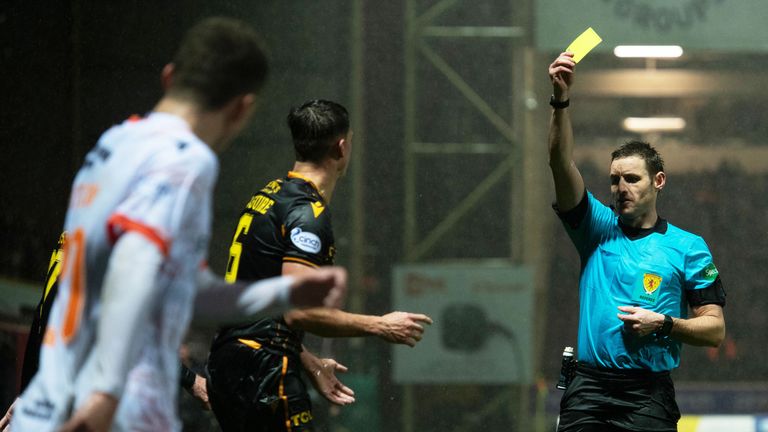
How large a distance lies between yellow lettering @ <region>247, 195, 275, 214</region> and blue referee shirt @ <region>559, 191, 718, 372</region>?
3.71 feet

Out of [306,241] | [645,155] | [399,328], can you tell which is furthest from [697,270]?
[306,241]

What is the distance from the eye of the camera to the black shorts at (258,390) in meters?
3.19

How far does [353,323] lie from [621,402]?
3.59ft

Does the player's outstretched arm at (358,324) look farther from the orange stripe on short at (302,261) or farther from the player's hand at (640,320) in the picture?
the player's hand at (640,320)

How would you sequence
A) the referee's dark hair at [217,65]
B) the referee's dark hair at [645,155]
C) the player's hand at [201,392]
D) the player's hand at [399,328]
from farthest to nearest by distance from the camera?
the referee's dark hair at [645,155], the player's hand at [201,392], the player's hand at [399,328], the referee's dark hair at [217,65]

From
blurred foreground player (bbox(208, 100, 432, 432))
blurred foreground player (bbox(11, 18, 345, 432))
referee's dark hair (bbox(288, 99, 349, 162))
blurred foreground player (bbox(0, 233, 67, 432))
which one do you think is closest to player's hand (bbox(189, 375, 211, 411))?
blurred foreground player (bbox(208, 100, 432, 432))

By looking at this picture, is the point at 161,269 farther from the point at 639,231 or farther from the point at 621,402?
the point at 639,231

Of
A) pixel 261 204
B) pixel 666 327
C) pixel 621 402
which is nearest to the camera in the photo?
pixel 261 204

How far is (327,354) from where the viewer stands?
5.96 m

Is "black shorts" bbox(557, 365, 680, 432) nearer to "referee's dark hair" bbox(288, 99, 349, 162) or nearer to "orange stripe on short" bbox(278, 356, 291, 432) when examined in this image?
"orange stripe on short" bbox(278, 356, 291, 432)

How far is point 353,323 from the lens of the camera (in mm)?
3119

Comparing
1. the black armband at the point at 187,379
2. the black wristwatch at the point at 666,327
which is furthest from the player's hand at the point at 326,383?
the black wristwatch at the point at 666,327

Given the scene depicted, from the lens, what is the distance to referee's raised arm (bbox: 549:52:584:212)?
139 inches

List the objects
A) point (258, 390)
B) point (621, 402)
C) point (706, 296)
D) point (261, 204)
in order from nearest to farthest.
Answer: point (258, 390) → point (261, 204) → point (621, 402) → point (706, 296)
